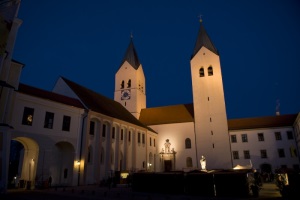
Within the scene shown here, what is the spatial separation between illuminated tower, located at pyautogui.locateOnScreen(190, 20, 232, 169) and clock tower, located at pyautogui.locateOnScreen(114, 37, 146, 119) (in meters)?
12.7

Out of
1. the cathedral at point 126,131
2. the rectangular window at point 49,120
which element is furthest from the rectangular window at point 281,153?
the rectangular window at point 49,120

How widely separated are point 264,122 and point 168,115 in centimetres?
1815

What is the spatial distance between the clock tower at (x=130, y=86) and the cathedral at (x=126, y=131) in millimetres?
220

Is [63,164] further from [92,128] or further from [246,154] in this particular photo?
[246,154]

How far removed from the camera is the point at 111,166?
29328mm

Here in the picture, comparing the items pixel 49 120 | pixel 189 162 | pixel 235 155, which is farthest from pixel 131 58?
pixel 49 120

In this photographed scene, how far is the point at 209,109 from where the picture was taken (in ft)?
134

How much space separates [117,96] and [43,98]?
28762mm

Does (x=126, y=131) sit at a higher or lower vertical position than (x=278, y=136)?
higher

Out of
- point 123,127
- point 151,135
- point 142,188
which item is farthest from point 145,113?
point 142,188

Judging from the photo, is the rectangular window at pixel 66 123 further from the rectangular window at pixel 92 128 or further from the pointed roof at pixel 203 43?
the pointed roof at pixel 203 43

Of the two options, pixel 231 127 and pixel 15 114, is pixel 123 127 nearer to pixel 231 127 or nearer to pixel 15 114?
pixel 15 114

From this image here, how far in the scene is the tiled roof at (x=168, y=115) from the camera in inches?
1732

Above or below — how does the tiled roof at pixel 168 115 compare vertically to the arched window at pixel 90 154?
above
